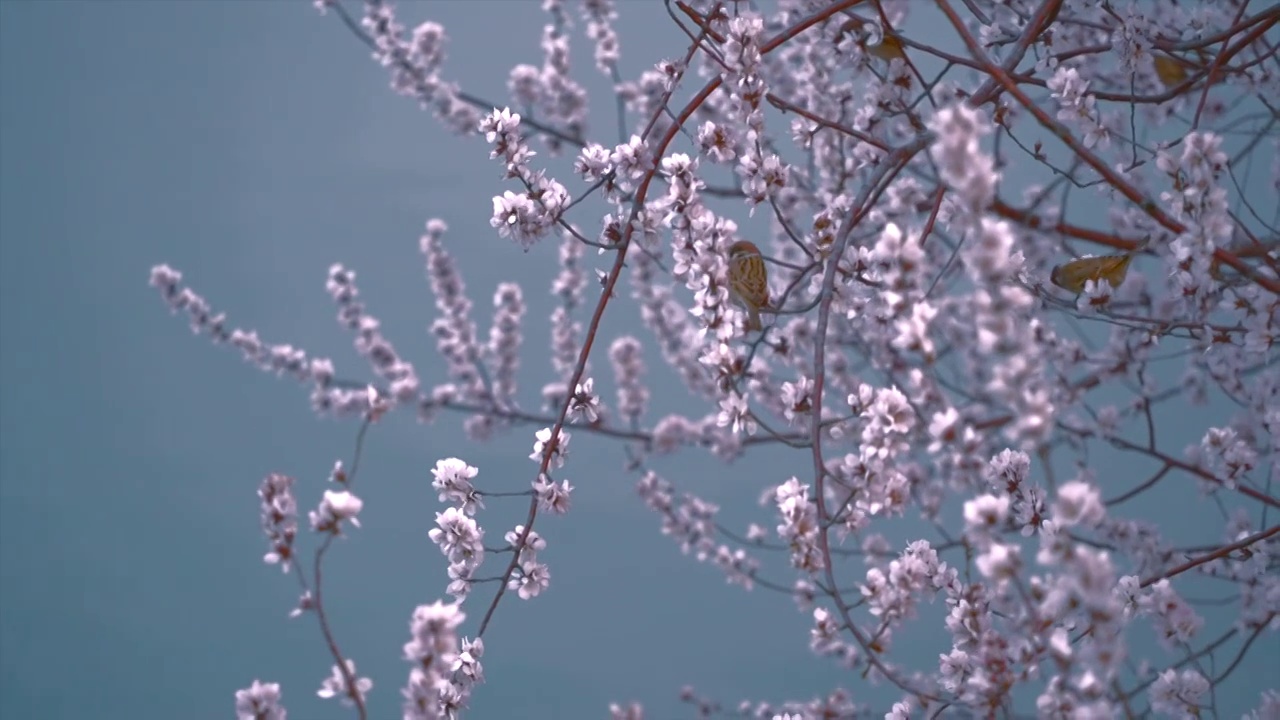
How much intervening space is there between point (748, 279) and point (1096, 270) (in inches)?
15.4

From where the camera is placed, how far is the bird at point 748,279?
121cm

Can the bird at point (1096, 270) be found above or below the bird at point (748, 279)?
above

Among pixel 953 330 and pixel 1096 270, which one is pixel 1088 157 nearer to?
pixel 1096 270

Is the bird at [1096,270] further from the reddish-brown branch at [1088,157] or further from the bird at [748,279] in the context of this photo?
the bird at [748,279]

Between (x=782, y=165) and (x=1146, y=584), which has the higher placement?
(x=782, y=165)

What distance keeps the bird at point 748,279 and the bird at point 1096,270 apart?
0.35 metres

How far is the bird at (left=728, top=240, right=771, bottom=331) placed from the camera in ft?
3.98

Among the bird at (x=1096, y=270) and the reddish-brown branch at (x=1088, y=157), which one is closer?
the reddish-brown branch at (x=1088, y=157)

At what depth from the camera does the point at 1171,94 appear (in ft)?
4.44

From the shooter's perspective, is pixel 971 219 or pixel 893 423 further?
pixel 893 423

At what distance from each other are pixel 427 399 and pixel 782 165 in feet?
7.05

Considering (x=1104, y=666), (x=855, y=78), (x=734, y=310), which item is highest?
(x=855, y=78)

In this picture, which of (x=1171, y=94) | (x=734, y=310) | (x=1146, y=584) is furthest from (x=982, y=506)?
(x=1171, y=94)

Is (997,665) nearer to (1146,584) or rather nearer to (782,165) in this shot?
(1146,584)
